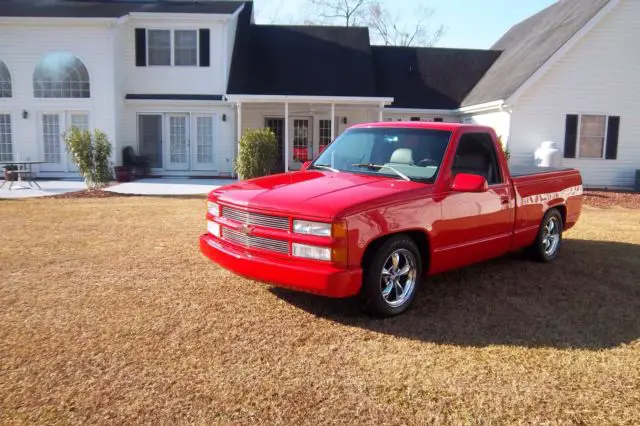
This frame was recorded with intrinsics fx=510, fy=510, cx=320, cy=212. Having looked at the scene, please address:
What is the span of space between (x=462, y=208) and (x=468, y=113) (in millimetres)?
15289

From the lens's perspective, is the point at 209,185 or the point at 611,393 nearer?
the point at 611,393

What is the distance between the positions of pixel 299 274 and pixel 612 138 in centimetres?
1664

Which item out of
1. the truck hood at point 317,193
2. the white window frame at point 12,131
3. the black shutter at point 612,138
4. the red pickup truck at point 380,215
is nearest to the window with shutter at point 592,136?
the black shutter at point 612,138

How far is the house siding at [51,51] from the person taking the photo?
17.7 metres

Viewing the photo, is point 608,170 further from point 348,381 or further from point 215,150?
point 348,381

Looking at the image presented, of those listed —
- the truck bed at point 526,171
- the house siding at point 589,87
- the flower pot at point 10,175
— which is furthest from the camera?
the house siding at point 589,87

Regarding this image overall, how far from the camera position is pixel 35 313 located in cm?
462

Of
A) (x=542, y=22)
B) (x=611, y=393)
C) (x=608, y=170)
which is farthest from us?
(x=542, y=22)

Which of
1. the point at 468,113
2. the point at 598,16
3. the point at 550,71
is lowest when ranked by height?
the point at 468,113

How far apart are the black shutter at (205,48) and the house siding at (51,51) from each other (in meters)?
3.06

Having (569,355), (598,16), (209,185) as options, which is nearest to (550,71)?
(598,16)

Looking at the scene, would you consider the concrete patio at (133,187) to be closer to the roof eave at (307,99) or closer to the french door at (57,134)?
the french door at (57,134)

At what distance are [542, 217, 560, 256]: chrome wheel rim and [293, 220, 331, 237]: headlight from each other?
3.85 metres

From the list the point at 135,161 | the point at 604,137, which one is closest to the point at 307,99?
the point at 135,161
